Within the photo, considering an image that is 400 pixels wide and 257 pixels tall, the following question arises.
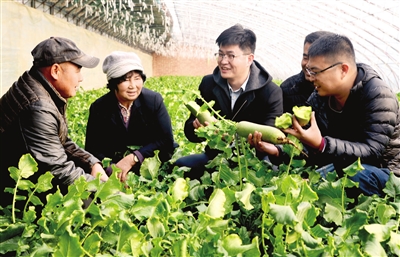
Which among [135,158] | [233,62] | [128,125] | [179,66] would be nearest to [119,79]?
[128,125]

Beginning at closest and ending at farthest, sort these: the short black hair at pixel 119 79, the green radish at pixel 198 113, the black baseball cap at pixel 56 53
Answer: the green radish at pixel 198 113
the black baseball cap at pixel 56 53
the short black hair at pixel 119 79

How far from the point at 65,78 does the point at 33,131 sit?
1.56 ft

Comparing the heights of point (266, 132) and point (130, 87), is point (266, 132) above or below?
above

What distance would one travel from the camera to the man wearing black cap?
2494 millimetres

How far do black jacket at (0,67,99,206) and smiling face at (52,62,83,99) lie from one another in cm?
16

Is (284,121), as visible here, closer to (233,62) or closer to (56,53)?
(56,53)

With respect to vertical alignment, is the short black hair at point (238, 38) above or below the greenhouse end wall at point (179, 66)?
above

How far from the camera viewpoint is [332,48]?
2.48 metres

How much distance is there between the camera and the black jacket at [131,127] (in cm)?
373

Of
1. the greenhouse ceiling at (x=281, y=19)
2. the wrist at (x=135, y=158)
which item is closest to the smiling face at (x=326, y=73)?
the wrist at (x=135, y=158)

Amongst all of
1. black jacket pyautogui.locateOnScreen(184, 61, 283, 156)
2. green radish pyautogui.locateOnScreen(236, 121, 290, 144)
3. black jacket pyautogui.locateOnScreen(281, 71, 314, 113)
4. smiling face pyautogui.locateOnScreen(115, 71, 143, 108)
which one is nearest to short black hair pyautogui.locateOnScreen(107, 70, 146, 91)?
smiling face pyautogui.locateOnScreen(115, 71, 143, 108)

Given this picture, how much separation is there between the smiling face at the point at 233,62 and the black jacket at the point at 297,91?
0.84 metres

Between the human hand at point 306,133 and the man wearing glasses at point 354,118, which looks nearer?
the human hand at point 306,133

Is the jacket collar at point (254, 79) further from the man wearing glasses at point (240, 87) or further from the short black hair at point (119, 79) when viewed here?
the short black hair at point (119, 79)
